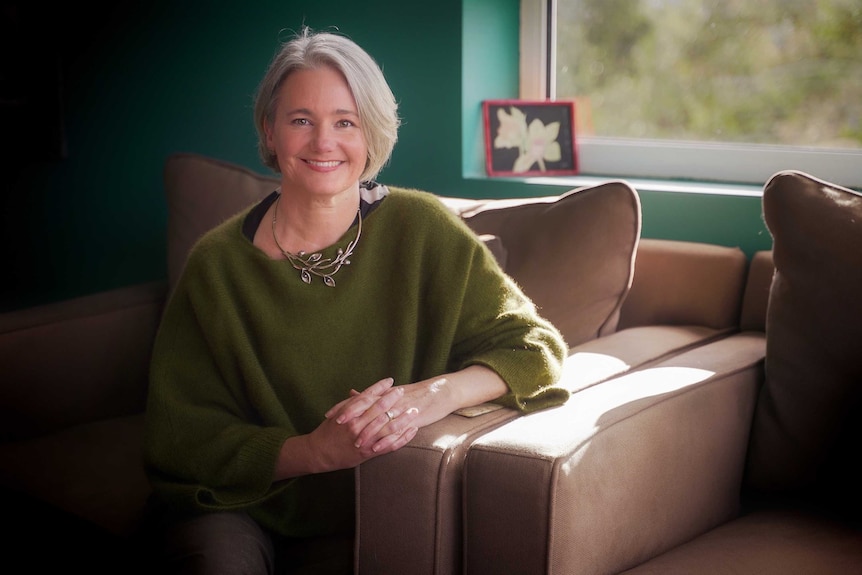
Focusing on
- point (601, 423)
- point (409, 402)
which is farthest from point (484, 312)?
point (601, 423)

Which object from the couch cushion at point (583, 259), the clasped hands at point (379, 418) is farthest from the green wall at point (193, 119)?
the clasped hands at point (379, 418)

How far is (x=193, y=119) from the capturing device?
9.37ft

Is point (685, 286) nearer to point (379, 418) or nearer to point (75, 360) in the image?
point (379, 418)

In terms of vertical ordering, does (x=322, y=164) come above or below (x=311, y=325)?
above

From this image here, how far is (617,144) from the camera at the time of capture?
2352 millimetres

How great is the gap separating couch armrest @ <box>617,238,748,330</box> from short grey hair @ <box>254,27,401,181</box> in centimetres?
59

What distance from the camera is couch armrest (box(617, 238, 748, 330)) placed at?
6.07 ft

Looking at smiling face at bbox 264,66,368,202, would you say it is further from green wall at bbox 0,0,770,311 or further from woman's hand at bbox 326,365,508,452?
green wall at bbox 0,0,770,311

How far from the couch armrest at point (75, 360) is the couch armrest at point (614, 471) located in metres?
1.11

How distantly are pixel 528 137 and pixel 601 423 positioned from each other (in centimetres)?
123

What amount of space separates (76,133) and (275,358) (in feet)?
6.23

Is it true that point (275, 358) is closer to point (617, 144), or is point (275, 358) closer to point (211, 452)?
point (211, 452)

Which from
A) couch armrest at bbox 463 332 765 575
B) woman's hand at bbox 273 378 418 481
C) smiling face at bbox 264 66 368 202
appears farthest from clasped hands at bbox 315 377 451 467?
smiling face at bbox 264 66 368 202

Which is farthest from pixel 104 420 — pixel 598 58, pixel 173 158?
pixel 598 58
